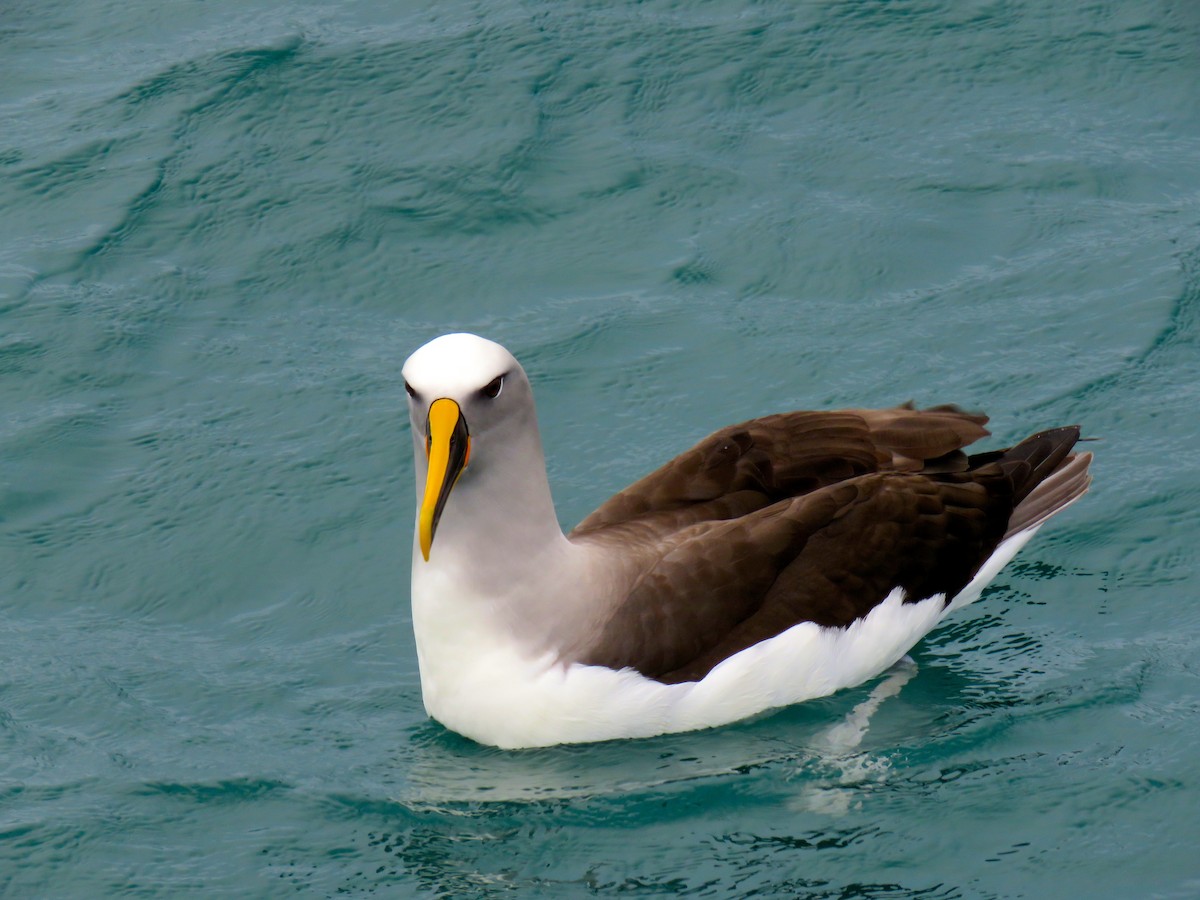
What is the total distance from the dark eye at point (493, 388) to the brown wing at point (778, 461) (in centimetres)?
120

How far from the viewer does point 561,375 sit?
1117cm

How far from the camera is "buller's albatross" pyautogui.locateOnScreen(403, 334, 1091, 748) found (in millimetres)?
8055

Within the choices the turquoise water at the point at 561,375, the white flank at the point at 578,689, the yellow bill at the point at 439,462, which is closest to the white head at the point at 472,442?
the yellow bill at the point at 439,462

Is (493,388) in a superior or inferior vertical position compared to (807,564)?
superior

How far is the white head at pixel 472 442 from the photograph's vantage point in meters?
7.67

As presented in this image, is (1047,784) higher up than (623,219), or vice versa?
(623,219)

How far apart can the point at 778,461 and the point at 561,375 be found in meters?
2.52

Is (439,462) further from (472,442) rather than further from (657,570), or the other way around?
(657,570)

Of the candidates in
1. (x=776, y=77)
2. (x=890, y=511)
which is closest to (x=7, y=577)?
(x=890, y=511)

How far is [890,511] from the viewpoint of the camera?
878 cm

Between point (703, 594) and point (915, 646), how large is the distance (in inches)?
57.7

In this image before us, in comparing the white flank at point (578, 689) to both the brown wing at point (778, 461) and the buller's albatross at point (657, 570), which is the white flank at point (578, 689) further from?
the brown wing at point (778, 461)

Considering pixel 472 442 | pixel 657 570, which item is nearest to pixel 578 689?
pixel 657 570

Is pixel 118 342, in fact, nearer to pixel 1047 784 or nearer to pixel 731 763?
pixel 731 763
